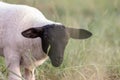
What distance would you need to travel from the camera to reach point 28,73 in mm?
8648

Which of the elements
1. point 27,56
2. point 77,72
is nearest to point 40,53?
point 27,56

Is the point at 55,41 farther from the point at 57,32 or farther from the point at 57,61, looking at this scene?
the point at 57,61

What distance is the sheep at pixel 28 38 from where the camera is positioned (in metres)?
8.03

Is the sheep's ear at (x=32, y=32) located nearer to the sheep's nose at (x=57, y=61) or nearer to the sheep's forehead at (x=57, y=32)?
the sheep's forehead at (x=57, y=32)

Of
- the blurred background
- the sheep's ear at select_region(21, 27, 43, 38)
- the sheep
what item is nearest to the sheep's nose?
the sheep

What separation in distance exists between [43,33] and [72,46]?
1.44 metres

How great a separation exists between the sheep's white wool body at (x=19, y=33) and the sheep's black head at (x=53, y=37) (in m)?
0.13

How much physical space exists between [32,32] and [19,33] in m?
0.21

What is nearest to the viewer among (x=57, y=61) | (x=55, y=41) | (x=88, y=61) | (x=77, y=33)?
(x=57, y=61)

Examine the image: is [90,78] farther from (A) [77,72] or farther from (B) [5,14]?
(B) [5,14]

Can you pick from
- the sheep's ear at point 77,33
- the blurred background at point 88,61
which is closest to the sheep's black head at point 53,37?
the sheep's ear at point 77,33

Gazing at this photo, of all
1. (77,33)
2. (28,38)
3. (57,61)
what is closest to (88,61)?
(77,33)

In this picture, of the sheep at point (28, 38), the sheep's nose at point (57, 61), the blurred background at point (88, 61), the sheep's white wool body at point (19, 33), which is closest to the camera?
the sheep's nose at point (57, 61)

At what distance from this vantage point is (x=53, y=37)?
26.3 ft
